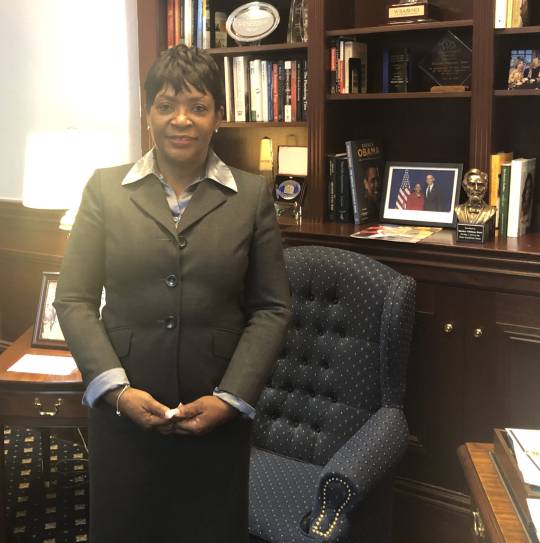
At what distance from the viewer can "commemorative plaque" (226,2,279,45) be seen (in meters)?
2.86

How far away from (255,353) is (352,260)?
28.0 inches

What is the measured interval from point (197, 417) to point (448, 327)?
3.52 ft

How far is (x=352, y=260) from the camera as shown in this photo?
7.43ft

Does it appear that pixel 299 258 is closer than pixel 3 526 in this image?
Yes

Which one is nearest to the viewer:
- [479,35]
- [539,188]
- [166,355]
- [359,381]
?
[166,355]

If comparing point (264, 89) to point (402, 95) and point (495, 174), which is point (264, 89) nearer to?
point (402, 95)

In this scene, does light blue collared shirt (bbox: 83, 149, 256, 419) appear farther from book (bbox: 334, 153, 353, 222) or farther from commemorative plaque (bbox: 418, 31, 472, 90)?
commemorative plaque (bbox: 418, 31, 472, 90)

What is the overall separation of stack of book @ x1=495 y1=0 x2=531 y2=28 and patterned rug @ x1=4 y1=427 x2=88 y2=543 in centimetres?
206

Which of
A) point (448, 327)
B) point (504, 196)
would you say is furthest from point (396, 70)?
point (448, 327)

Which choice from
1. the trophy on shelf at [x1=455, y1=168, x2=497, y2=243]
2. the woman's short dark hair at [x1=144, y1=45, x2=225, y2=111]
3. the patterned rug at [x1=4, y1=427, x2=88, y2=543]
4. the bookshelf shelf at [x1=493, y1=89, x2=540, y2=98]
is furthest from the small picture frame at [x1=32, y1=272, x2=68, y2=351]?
the bookshelf shelf at [x1=493, y1=89, x2=540, y2=98]

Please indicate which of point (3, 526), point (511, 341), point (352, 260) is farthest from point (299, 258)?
point (3, 526)

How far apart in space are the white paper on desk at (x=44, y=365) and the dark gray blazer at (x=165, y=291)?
32.4 inches

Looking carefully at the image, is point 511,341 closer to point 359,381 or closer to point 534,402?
point 534,402

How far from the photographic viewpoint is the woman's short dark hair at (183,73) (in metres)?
1.62
